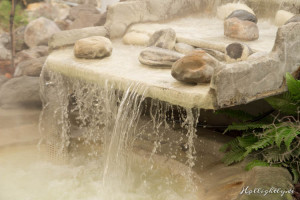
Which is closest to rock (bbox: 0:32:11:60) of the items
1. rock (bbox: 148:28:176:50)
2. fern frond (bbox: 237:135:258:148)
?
rock (bbox: 148:28:176:50)

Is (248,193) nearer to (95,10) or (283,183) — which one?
(283,183)

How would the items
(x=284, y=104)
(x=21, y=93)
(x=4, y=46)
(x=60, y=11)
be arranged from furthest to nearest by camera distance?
(x=60, y=11) < (x=4, y=46) < (x=21, y=93) < (x=284, y=104)

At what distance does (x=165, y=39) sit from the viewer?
519cm

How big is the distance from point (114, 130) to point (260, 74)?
1751 millimetres

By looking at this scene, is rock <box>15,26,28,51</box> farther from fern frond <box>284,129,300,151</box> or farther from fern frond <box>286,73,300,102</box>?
fern frond <box>284,129,300,151</box>

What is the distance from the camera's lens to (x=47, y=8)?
964cm

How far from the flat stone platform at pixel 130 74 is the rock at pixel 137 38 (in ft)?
0.35

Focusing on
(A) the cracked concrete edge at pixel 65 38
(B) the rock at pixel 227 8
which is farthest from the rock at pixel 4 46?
(B) the rock at pixel 227 8

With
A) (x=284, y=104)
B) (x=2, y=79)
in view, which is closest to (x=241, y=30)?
(x=284, y=104)

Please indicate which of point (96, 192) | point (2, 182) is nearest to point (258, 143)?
point (96, 192)

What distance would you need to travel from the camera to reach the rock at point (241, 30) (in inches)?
208

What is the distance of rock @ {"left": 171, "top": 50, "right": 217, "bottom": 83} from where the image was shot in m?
3.99

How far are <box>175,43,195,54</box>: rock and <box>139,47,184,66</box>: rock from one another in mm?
416

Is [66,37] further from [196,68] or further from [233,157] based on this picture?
[233,157]
